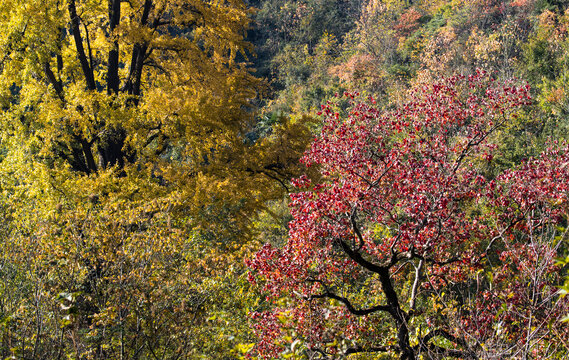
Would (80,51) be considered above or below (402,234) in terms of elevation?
above

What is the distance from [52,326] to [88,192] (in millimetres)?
3479

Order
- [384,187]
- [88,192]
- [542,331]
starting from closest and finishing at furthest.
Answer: [542,331]
[384,187]
[88,192]

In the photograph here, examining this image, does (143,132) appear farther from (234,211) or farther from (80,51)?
(80,51)

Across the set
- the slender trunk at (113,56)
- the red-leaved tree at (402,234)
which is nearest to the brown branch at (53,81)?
the slender trunk at (113,56)

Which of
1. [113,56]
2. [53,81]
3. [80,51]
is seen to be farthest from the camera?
[113,56]

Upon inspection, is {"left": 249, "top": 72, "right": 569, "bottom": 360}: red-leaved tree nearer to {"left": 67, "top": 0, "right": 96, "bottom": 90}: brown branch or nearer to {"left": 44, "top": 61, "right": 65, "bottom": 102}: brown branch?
{"left": 67, "top": 0, "right": 96, "bottom": 90}: brown branch

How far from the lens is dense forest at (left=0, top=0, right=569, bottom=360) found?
185 inches

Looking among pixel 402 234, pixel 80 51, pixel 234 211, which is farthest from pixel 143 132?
pixel 402 234

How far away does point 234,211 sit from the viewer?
10.3m

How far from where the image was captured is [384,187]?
5.70 metres

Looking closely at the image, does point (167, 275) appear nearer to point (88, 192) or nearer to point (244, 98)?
point (88, 192)

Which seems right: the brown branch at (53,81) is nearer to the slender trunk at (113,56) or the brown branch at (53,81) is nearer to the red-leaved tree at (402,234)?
the slender trunk at (113,56)

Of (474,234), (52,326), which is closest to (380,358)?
(474,234)

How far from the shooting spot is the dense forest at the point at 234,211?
4695 mm
